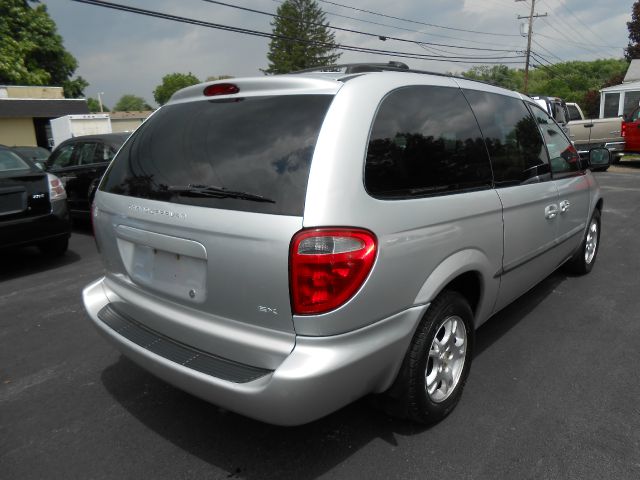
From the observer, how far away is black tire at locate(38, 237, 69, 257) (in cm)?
615

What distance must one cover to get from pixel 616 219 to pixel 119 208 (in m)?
7.94

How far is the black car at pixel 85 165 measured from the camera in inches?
298

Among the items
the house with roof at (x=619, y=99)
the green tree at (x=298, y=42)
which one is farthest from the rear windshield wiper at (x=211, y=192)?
the green tree at (x=298, y=42)

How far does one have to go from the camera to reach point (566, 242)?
4.05 metres

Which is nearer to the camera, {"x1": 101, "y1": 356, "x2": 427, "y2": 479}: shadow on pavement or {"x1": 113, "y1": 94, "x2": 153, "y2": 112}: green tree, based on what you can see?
{"x1": 101, "y1": 356, "x2": 427, "y2": 479}: shadow on pavement

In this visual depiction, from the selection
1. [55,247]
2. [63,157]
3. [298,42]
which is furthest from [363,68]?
[298,42]

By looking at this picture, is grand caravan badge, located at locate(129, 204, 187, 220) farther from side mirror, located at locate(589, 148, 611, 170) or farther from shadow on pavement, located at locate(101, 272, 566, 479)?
side mirror, located at locate(589, 148, 611, 170)

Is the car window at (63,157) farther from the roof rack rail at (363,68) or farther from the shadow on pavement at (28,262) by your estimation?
the roof rack rail at (363,68)

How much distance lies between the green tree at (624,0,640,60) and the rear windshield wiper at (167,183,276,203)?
184 ft

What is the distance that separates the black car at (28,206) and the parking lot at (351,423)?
178 cm

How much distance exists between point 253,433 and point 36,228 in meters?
4.31

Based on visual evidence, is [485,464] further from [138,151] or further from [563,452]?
[138,151]

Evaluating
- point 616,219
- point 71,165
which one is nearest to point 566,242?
point 616,219

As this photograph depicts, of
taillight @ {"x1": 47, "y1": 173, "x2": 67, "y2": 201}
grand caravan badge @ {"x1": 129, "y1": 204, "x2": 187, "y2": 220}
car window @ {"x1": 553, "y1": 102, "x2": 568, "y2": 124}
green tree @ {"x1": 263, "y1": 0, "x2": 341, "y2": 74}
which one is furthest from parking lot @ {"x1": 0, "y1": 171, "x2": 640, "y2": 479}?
green tree @ {"x1": 263, "y1": 0, "x2": 341, "y2": 74}
